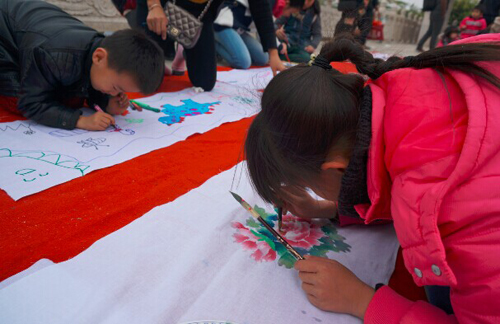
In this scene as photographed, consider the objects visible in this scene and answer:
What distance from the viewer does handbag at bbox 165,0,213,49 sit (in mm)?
1432

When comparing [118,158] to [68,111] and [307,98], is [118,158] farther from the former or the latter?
[307,98]

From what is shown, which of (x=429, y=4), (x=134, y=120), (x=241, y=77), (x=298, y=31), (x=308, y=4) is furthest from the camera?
(x=429, y=4)

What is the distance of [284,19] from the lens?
3.15m

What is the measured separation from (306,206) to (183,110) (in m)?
0.89

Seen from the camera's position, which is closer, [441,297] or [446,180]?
[446,180]

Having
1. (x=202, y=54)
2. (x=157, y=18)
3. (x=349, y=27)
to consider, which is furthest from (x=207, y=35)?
(x=349, y=27)

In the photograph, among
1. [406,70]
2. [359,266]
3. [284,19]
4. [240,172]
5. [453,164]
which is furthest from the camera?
[284,19]

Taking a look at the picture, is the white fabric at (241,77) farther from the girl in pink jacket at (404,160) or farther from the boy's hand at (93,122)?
the girl in pink jacket at (404,160)

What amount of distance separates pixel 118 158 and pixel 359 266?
26.8 inches

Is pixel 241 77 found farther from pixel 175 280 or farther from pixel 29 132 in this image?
pixel 175 280

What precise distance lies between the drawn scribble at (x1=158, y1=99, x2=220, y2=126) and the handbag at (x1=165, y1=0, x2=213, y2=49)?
Result: 0.28m

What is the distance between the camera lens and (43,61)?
1.02 meters

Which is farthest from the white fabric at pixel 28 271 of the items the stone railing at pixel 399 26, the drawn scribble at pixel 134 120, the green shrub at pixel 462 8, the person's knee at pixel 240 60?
the green shrub at pixel 462 8

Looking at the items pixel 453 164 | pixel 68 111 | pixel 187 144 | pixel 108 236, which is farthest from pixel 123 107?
pixel 453 164
